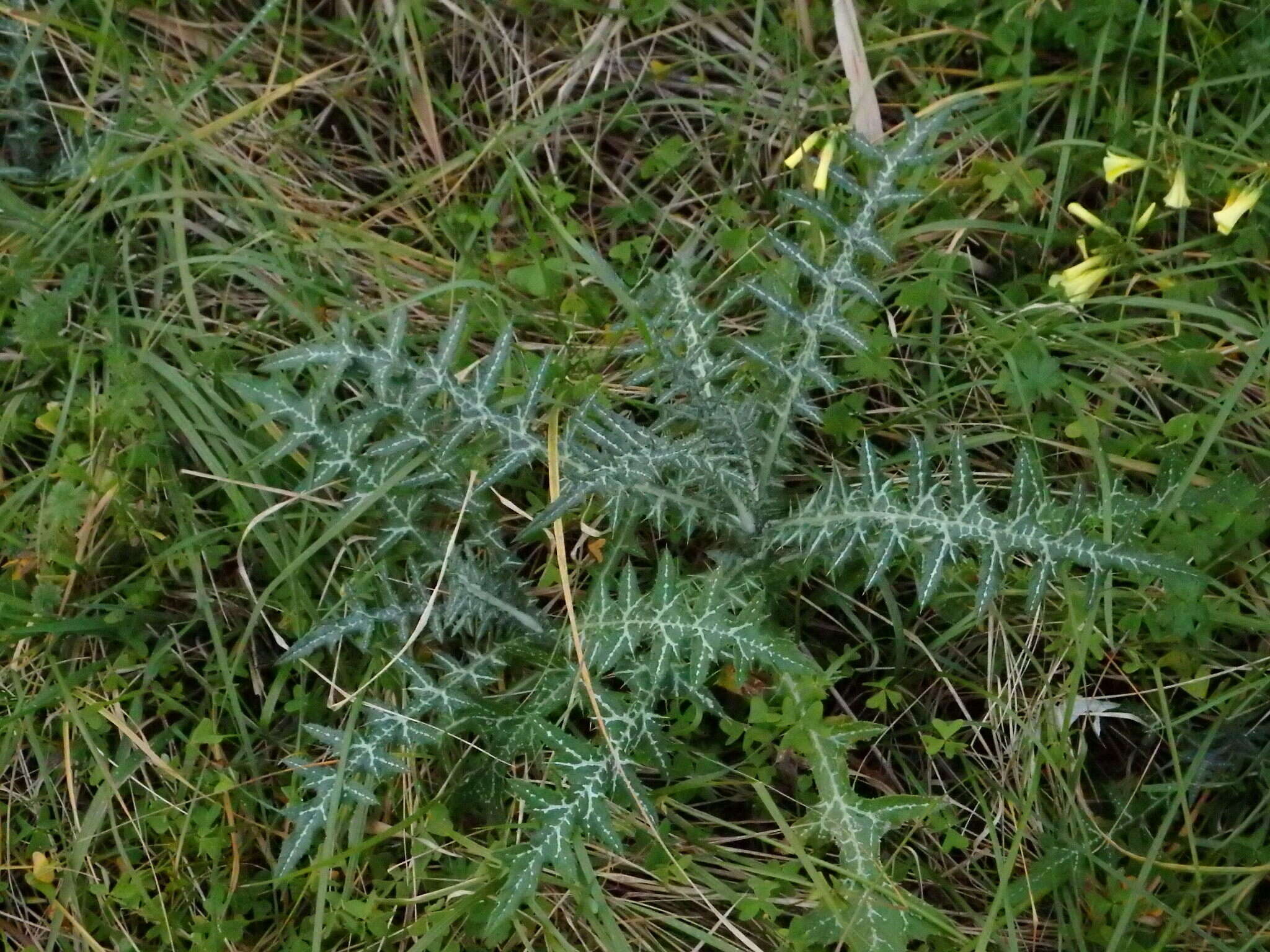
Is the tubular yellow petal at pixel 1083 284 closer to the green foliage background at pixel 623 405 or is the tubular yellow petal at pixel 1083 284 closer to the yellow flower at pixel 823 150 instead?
the green foliage background at pixel 623 405

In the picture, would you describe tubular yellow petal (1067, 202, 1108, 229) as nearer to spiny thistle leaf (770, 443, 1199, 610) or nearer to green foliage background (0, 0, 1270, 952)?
green foliage background (0, 0, 1270, 952)

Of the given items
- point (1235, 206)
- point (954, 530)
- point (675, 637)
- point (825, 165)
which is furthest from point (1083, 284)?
point (675, 637)

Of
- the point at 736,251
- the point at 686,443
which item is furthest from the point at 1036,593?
the point at 736,251

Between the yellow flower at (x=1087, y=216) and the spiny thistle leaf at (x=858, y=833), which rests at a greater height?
the yellow flower at (x=1087, y=216)

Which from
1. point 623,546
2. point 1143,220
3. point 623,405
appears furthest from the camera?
point 623,405

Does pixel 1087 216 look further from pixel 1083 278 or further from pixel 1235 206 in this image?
pixel 1235 206

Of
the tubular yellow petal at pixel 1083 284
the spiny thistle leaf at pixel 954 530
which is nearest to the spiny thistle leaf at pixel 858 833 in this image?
the spiny thistle leaf at pixel 954 530

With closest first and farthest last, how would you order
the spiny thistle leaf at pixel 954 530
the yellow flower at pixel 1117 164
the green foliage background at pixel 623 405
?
the spiny thistle leaf at pixel 954 530
the green foliage background at pixel 623 405
the yellow flower at pixel 1117 164
